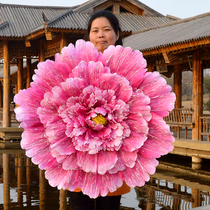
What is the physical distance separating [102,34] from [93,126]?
637 millimetres

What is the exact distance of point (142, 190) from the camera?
6.54m

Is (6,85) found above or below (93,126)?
above

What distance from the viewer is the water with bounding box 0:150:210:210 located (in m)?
5.34

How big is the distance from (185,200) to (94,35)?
455 centimetres

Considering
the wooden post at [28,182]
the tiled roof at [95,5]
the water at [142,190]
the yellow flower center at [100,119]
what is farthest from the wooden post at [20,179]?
the tiled roof at [95,5]

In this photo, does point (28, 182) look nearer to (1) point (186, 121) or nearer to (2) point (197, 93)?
(1) point (186, 121)

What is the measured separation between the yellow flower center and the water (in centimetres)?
408

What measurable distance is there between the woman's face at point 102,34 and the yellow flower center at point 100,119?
57 centimetres

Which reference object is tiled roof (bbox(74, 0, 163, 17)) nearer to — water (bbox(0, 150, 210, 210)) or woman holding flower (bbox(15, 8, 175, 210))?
water (bbox(0, 150, 210, 210))

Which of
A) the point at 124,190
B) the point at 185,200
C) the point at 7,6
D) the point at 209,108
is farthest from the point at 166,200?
the point at 209,108

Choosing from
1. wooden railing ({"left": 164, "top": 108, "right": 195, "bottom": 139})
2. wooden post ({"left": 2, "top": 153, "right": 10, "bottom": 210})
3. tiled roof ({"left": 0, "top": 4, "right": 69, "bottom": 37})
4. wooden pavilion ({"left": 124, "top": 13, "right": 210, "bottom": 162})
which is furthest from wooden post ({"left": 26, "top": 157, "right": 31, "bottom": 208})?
tiled roof ({"left": 0, "top": 4, "right": 69, "bottom": 37})

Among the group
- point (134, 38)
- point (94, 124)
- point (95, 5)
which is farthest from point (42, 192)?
point (95, 5)

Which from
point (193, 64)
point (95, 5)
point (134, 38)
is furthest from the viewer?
point (95, 5)

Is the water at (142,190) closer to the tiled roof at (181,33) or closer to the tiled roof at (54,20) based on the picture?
the tiled roof at (181,33)
